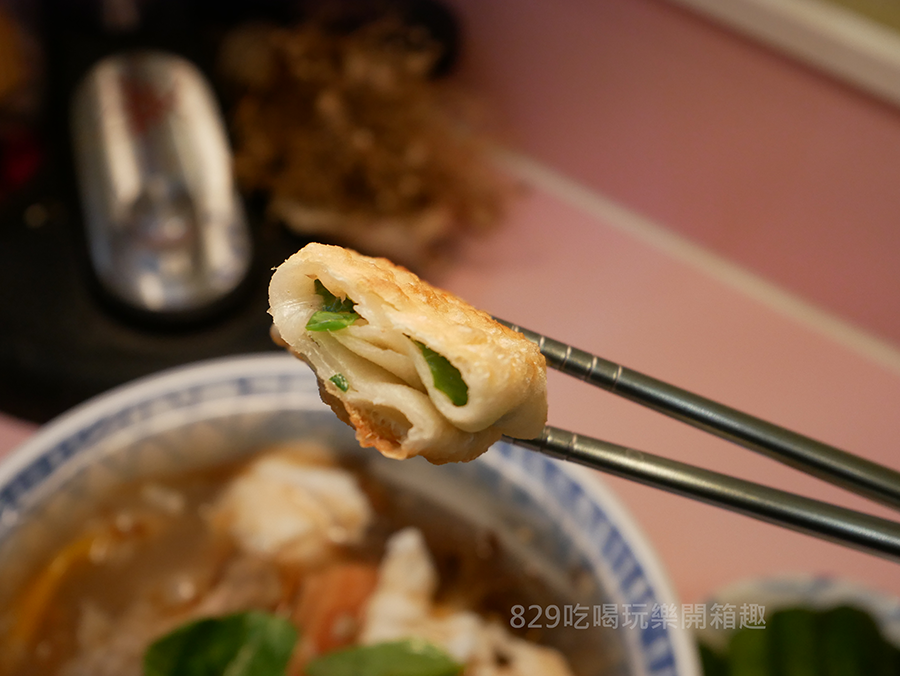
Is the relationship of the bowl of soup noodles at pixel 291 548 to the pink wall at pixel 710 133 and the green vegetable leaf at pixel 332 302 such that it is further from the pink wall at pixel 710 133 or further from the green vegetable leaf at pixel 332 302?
the pink wall at pixel 710 133

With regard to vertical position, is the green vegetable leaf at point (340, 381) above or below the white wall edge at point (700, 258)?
above

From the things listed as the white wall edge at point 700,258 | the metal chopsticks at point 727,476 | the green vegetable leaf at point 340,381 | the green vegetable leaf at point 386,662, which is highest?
the green vegetable leaf at point 340,381

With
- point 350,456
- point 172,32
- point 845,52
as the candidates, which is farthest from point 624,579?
point 172,32

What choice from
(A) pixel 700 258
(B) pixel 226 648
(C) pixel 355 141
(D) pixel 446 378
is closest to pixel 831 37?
(A) pixel 700 258

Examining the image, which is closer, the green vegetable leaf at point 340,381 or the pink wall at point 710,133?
the green vegetable leaf at point 340,381

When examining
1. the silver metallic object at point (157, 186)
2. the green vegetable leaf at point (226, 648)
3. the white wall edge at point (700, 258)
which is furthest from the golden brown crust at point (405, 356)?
the white wall edge at point (700, 258)

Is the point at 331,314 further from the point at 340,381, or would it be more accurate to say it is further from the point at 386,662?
the point at 386,662

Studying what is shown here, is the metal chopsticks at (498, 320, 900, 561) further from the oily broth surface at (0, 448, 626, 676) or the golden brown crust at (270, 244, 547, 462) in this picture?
the oily broth surface at (0, 448, 626, 676)
